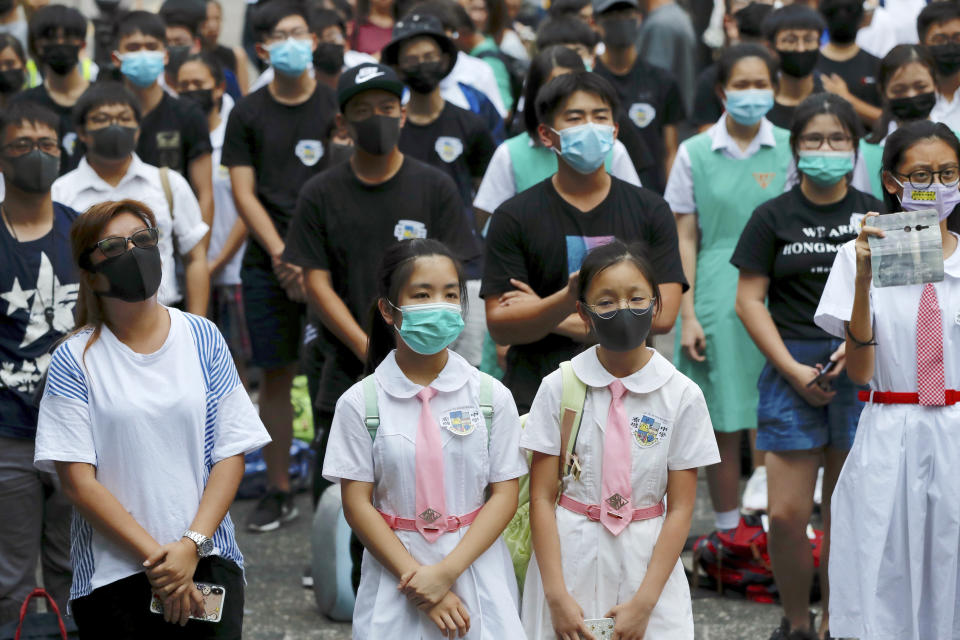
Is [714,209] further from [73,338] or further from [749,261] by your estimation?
[73,338]

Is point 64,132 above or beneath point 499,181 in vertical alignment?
above

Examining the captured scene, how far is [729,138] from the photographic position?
684 centimetres

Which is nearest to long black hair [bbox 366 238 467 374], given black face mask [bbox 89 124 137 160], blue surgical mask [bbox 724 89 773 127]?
black face mask [bbox 89 124 137 160]

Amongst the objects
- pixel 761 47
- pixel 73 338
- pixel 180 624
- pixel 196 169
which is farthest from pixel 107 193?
pixel 761 47

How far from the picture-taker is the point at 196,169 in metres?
7.50

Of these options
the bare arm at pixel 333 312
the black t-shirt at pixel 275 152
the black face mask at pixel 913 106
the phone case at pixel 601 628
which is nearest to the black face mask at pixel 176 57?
the black t-shirt at pixel 275 152

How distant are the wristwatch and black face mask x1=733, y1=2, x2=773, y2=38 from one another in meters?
5.69

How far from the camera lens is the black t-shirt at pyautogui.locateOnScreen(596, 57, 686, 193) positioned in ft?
27.8

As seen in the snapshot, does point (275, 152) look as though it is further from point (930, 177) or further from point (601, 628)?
point (601, 628)

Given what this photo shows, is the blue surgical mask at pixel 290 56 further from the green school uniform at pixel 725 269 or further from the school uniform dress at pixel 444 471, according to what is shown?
the school uniform dress at pixel 444 471

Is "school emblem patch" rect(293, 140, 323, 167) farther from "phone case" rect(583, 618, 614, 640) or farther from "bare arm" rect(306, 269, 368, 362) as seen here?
"phone case" rect(583, 618, 614, 640)

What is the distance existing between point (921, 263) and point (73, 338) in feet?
8.37

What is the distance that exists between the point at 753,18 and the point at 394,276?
16.8ft

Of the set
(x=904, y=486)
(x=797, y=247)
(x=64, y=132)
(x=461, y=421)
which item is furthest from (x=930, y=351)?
(x=64, y=132)
